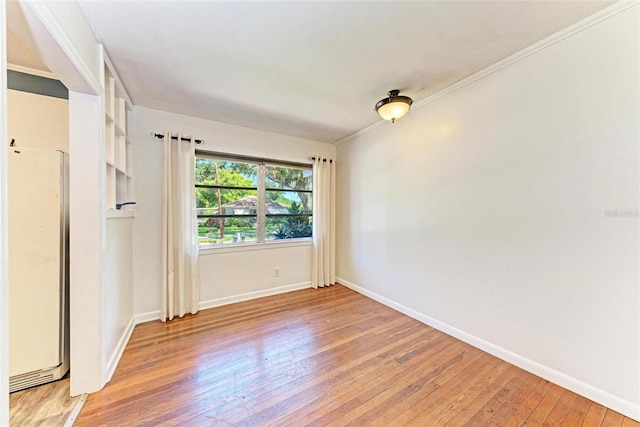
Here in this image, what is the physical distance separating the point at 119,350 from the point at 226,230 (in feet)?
5.29

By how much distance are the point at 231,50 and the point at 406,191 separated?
7.36ft

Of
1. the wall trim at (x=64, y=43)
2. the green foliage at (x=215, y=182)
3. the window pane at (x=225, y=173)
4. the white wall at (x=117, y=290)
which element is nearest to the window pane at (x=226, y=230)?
the green foliage at (x=215, y=182)

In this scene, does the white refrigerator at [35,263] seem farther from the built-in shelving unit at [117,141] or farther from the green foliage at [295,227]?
the green foliage at [295,227]

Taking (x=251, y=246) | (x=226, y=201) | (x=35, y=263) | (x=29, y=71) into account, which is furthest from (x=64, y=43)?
(x=251, y=246)

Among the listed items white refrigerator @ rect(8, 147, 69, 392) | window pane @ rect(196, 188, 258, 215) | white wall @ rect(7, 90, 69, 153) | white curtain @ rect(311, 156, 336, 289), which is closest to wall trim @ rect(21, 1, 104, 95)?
white refrigerator @ rect(8, 147, 69, 392)

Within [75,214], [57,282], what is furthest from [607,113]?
[57,282]

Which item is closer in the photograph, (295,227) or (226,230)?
(226,230)

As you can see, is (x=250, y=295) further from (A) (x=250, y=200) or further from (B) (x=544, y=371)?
(B) (x=544, y=371)

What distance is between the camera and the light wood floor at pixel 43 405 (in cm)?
141

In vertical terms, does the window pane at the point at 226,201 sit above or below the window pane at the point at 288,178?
below

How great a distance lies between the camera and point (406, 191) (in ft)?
9.35

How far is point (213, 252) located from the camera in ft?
10.2

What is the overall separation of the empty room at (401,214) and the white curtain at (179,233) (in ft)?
0.08

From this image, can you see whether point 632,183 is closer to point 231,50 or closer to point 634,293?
point 634,293
